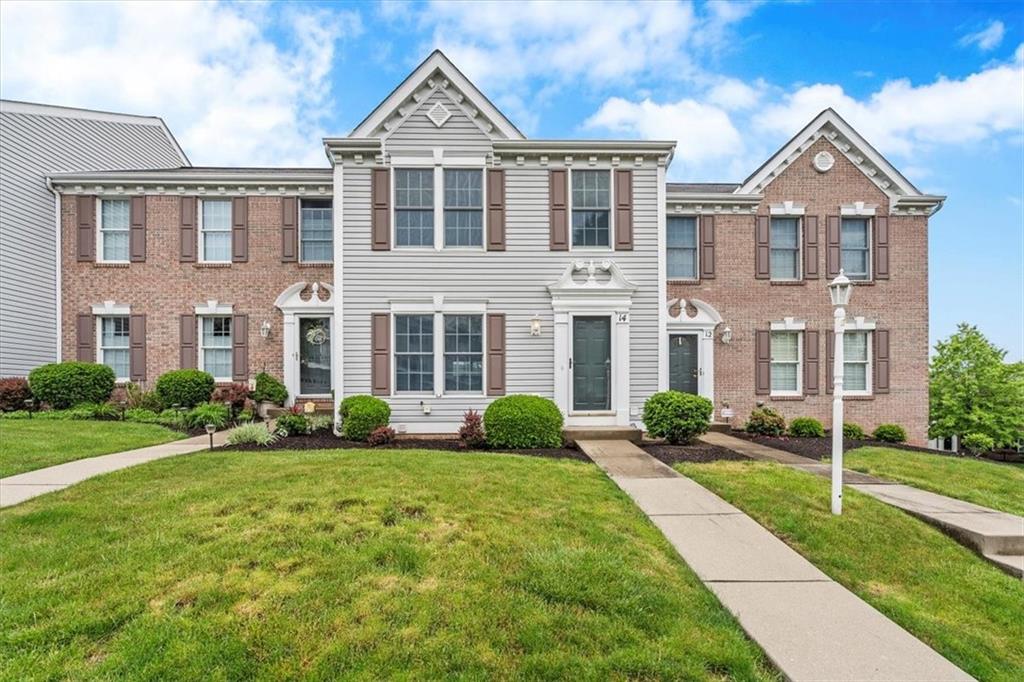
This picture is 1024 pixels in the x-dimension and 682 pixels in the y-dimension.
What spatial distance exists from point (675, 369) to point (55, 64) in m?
23.5

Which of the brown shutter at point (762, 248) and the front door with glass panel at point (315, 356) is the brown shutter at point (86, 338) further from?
the brown shutter at point (762, 248)

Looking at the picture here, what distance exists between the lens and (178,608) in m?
3.25

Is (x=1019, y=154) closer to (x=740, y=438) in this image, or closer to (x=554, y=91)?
(x=740, y=438)

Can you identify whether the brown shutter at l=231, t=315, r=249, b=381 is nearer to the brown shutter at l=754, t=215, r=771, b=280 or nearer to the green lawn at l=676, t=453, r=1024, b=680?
the green lawn at l=676, t=453, r=1024, b=680

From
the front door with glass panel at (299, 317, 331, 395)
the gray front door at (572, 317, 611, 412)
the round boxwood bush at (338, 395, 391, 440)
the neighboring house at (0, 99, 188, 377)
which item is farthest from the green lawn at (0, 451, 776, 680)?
the neighboring house at (0, 99, 188, 377)

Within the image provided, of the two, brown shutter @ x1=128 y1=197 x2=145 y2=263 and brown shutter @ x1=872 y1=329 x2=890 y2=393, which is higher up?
brown shutter @ x1=128 y1=197 x2=145 y2=263

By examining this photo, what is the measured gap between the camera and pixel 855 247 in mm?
13766

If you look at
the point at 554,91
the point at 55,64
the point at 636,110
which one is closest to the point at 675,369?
the point at 554,91

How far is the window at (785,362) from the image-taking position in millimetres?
13711

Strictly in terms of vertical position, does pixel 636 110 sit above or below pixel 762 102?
above

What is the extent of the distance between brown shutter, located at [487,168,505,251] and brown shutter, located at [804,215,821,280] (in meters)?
8.42

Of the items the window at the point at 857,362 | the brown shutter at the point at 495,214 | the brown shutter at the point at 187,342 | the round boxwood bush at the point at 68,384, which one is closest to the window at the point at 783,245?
the window at the point at 857,362

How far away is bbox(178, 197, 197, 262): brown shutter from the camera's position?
44.0ft

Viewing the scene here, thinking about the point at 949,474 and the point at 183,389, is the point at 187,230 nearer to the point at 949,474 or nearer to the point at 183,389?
the point at 183,389
